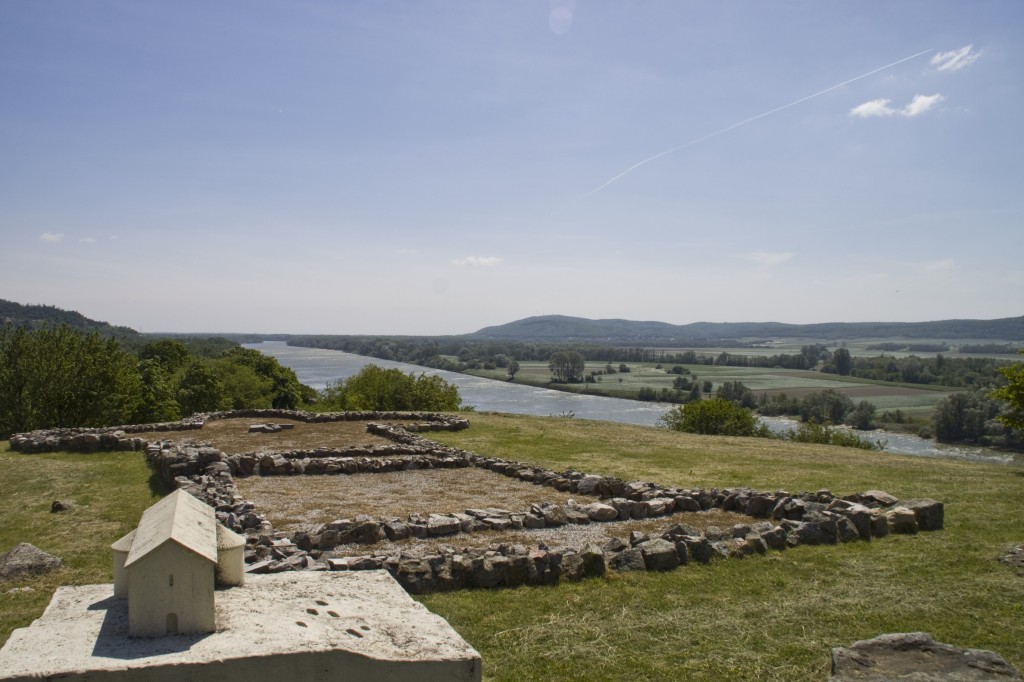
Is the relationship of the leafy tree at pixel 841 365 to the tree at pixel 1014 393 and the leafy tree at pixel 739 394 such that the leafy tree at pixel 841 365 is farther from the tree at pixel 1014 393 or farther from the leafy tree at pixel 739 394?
the tree at pixel 1014 393

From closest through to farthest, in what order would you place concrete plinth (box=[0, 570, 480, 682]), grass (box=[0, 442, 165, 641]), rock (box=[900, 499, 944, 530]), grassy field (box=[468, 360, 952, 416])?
concrete plinth (box=[0, 570, 480, 682])
grass (box=[0, 442, 165, 641])
rock (box=[900, 499, 944, 530])
grassy field (box=[468, 360, 952, 416])

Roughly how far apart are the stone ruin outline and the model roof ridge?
9.58 ft

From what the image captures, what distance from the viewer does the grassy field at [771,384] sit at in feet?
286

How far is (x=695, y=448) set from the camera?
2514 centimetres

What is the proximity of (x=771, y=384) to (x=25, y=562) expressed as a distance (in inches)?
4283

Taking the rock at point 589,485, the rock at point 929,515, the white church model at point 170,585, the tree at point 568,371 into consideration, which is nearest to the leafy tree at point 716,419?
the rock at point 589,485

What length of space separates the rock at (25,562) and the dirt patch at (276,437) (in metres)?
11.8

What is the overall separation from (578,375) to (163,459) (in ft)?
340

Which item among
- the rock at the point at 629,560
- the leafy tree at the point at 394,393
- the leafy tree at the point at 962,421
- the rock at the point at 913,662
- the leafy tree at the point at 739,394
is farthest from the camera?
the leafy tree at the point at 739,394

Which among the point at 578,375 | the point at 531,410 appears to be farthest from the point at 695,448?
the point at 578,375

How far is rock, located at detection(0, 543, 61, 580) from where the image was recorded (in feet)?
31.3

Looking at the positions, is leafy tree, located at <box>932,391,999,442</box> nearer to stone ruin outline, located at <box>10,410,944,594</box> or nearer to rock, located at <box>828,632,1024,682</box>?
stone ruin outline, located at <box>10,410,944,594</box>

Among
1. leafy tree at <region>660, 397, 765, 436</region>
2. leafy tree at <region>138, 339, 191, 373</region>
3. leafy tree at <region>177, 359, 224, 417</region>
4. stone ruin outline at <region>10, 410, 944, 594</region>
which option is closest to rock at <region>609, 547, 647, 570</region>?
stone ruin outline at <region>10, 410, 944, 594</region>

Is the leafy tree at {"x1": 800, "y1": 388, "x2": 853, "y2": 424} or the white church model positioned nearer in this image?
the white church model
